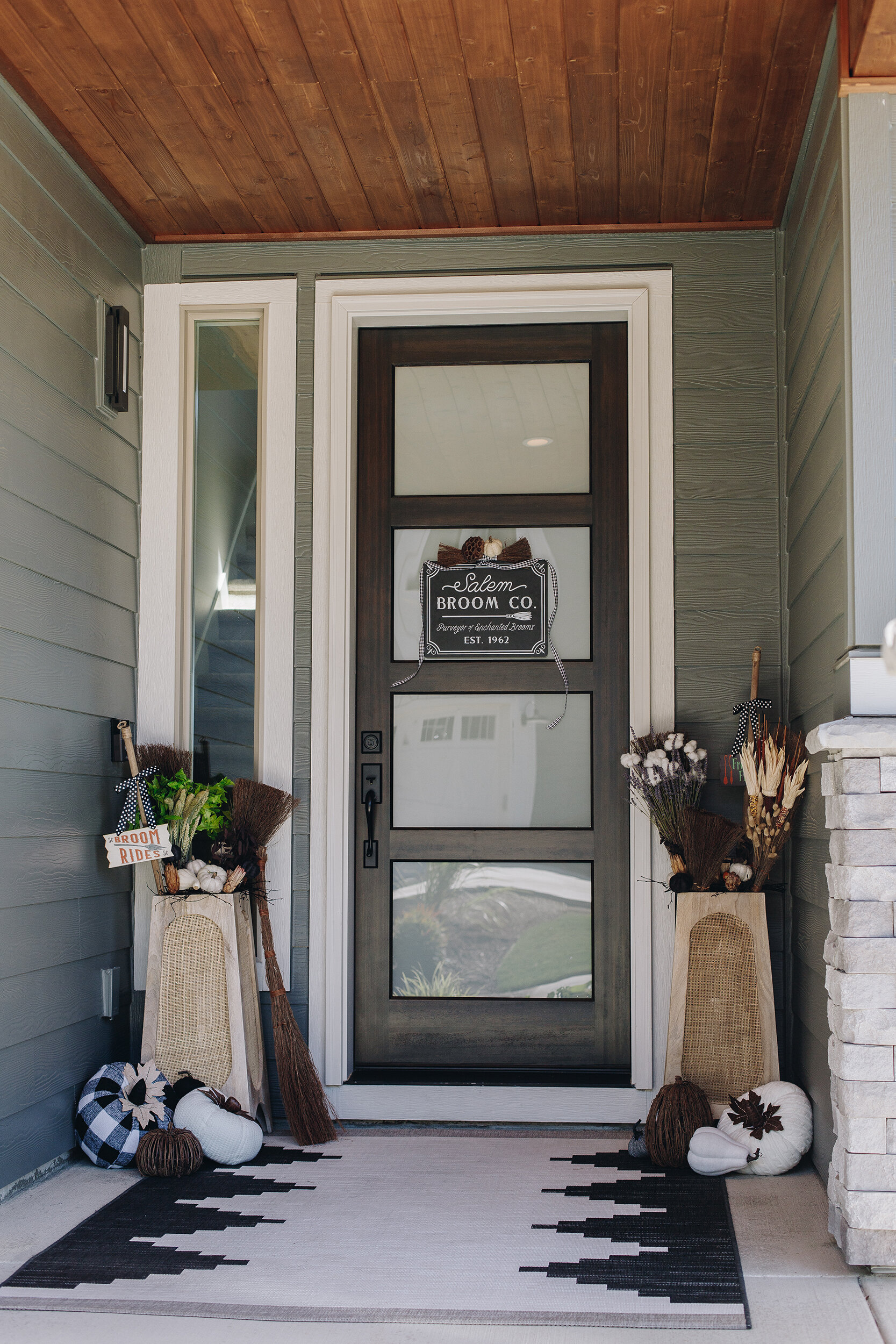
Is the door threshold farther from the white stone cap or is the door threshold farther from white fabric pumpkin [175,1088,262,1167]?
the white stone cap

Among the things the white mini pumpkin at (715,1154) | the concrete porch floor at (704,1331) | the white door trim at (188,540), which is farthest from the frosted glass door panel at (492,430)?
the concrete porch floor at (704,1331)

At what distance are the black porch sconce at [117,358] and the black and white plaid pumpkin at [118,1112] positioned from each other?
1.95 meters

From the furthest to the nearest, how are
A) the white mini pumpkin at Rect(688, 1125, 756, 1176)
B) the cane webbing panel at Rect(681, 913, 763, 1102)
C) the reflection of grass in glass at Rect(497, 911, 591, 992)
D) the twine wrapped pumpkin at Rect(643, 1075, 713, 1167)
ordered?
the reflection of grass in glass at Rect(497, 911, 591, 992) < the cane webbing panel at Rect(681, 913, 763, 1102) < the twine wrapped pumpkin at Rect(643, 1075, 713, 1167) < the white mini pumpkin at Rect(688, 1125, 756, 1176)

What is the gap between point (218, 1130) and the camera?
120 inches

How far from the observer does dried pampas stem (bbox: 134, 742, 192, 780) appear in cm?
344

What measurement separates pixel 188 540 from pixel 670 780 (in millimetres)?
1709

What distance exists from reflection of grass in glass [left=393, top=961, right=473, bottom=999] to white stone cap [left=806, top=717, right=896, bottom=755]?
166 cm

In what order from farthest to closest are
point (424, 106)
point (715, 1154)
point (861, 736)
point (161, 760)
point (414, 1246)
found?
point (161, 760) < point (424, 106) < point (715, 1154) < point (414, 1246) < point (861, 736)

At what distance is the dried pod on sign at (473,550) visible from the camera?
12.2 feet

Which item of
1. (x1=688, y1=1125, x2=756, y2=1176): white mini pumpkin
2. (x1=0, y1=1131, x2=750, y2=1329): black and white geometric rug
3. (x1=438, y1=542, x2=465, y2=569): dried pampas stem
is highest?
(x1=438, y1=542, x2=465, y2=569): dried pampas stem

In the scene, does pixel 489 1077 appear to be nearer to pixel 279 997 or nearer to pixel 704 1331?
pixel 279 997

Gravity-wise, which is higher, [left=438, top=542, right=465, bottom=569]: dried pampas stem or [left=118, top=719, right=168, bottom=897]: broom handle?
[left=438, top=542, right=465, bottom=569]: dried pampas stem

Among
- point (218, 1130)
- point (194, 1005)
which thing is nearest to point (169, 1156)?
point (218, 1130)

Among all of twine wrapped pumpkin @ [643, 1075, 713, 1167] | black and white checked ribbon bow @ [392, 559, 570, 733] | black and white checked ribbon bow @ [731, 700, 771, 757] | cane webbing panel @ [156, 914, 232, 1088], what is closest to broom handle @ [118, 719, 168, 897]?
cane webbing panel @ [156, 914, 232, 1088]
